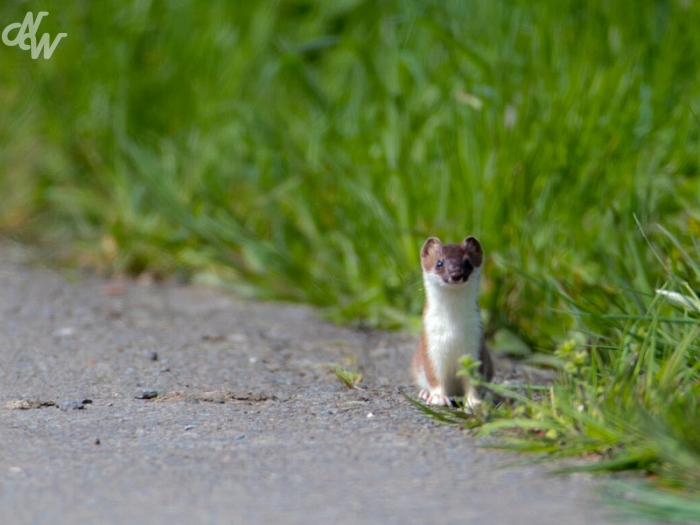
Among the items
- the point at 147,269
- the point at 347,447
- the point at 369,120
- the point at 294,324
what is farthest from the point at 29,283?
the point at 347,447

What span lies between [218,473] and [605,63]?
3.15 m

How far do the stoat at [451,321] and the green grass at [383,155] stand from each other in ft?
1.14

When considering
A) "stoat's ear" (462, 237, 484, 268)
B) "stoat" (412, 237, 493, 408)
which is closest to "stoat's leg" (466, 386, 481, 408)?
"stoat" (412, 237, 493, 408)

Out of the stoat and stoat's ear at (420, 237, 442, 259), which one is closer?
the stoat

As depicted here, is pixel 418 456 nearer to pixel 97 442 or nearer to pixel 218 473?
pixel 218 473

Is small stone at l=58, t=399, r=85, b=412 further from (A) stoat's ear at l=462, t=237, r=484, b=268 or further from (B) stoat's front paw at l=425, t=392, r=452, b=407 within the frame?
(A) stoat's ear at l=462, t=237, r=484, b=268

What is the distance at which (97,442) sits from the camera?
3.23 m

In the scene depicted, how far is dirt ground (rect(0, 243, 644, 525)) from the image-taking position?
266 centimetres

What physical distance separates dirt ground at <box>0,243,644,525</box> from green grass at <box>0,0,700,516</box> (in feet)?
1.38

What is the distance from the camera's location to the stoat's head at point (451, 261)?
3744 mm

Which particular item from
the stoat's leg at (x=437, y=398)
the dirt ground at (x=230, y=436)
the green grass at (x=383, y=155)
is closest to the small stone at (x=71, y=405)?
the dirt ground at (x=230, y=436)
